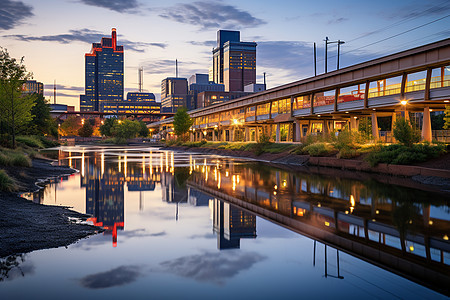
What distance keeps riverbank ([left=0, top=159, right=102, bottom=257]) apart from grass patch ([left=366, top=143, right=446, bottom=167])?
20.0 m

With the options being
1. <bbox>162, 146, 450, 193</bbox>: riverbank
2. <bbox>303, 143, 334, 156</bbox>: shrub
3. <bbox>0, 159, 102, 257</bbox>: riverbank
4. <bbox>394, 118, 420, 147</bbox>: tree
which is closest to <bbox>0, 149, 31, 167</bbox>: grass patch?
<bbox>0, 159, 102, 257</bbox>: riverbank

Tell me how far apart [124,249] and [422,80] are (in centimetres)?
3346

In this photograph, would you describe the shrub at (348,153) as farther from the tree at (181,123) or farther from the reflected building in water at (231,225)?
the tree at (181,123)

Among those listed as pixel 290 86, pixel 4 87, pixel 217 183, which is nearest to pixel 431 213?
→ pixel 217 183

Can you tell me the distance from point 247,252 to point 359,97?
1599 inches

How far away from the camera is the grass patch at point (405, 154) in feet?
79.5

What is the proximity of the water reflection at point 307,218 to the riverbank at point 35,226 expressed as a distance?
617 millimetres

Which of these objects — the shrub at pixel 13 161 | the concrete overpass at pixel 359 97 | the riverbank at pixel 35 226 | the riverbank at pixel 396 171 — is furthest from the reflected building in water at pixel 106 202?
the concrete overpass at pixel 359 97

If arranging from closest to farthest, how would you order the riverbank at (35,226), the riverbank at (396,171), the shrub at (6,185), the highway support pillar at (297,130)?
the riverbank at (35,226) → the shrub at (6,185) → the riverbank at (396,171) → the highway support pillar at (297,130)

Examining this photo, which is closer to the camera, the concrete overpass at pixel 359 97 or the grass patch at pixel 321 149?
the concrete overpass at pixel 359 97

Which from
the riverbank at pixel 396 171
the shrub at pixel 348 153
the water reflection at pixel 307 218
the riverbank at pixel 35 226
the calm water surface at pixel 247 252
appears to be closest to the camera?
the calm water surface at pixel 247 252

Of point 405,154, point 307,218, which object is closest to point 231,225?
point 307,218

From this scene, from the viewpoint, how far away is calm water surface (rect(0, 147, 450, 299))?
5977mm

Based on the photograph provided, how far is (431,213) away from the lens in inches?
469
